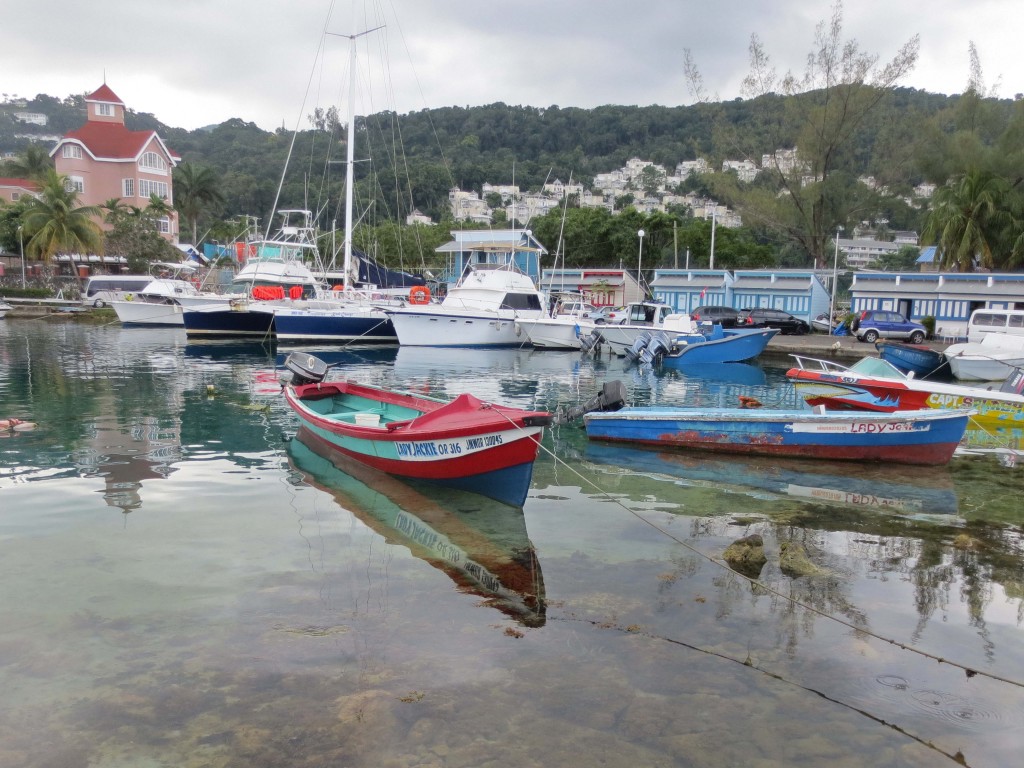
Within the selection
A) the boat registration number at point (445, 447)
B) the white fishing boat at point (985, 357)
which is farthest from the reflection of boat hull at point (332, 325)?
the boat registration number at point (445, 447)

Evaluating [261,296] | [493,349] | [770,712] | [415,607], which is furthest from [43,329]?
[770,712]

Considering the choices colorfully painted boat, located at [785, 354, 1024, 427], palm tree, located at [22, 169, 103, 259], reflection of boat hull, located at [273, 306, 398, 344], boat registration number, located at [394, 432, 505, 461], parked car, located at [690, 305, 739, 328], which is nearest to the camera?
boat registration number, located at [394, 432, 505, 461]

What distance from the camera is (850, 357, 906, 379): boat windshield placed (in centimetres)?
1631

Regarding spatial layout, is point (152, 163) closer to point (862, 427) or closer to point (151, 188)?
point (151, 188)

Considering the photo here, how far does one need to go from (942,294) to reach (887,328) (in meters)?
3.57

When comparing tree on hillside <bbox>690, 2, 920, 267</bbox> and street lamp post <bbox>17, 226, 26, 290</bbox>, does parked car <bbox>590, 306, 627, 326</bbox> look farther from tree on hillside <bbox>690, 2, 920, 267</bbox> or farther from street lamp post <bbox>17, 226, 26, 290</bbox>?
street lamp post <bbox>17, 226, 26, 290</bbox>

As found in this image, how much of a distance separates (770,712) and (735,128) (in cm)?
4522

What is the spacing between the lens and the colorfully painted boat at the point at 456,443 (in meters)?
9.51

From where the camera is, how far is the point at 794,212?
150ft

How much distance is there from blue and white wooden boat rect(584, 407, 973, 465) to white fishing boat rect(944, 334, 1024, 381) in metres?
13.0

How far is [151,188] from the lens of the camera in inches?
2753

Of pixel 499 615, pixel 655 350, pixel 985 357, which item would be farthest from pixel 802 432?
pixel 655 350

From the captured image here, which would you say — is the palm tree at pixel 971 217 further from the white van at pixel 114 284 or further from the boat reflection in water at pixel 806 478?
the white van at pixel 114 284

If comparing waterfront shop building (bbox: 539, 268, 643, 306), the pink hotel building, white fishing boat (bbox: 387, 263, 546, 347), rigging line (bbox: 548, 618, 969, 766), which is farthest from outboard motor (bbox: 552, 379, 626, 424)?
the pink hotel building
